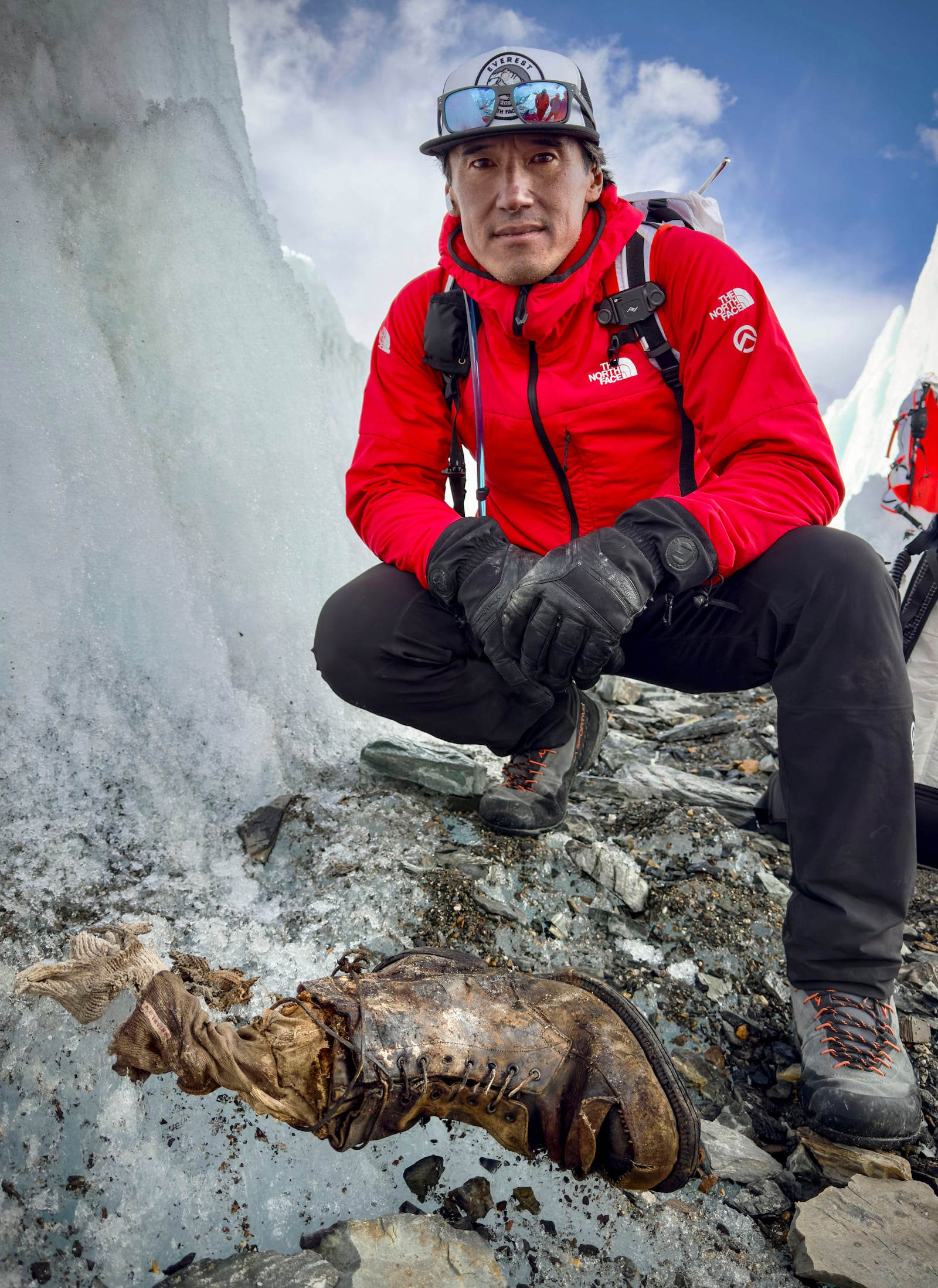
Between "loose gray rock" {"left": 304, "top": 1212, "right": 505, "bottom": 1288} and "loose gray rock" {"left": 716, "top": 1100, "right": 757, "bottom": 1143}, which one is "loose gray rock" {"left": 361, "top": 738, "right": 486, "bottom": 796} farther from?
"loose gray rock" {"left": 304, "top": 1212, "right": 505, "bottom": 1288}

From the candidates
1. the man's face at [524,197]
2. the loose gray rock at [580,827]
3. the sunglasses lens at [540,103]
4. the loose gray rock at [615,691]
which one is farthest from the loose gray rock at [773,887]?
the sunglasses lens at [540,103]

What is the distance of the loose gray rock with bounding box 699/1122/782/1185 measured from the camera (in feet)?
5.16

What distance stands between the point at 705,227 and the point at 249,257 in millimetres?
2193

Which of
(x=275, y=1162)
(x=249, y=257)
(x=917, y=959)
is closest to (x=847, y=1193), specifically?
(x=917, y=959)

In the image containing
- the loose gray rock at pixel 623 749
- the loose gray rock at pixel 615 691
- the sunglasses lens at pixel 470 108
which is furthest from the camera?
the loose gray rock at pixel 615 691

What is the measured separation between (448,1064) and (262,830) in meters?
1.19

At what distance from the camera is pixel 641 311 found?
91.0 inches

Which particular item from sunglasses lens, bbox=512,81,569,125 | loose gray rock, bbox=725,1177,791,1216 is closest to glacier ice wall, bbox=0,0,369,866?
sunglasses lens, bbox=512,81,569,125

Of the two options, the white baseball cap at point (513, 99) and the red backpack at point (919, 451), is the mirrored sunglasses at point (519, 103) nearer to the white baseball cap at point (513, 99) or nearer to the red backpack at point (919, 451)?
the white baseball cap at point (513, 99)

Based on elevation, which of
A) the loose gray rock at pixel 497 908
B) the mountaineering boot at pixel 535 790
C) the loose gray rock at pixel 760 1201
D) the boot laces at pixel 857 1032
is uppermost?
the mountaineering boot at pixel 535 790

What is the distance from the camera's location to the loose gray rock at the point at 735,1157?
1573 millimetres

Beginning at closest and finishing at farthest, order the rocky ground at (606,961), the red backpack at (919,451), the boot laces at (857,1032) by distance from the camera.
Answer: the rocky ground at (606,961) → the boot laces at (857,1032) → the red backpack at (919,451)

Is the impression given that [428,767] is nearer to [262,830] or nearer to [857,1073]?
[262,830]

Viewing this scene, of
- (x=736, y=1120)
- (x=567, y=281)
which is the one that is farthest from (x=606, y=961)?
(x=567, y=281)
